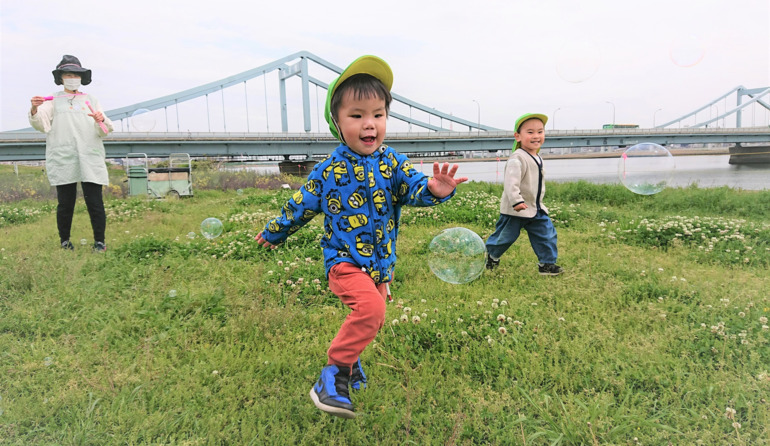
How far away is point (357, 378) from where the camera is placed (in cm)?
289

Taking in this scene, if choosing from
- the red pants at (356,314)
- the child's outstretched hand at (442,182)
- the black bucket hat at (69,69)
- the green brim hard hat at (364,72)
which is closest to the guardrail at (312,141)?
the black bucket hat at (69,69)

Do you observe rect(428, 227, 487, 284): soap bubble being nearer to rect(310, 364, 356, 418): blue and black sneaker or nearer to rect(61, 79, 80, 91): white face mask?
rect(310, 364, 356, 418): blue and black sneaker

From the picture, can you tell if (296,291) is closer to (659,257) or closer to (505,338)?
(505,338)

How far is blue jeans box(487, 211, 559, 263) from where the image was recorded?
204 inches

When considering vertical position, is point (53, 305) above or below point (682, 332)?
above

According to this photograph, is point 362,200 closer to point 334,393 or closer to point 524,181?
point 334,393

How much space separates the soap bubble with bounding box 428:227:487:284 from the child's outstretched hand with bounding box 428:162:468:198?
138 centimetres

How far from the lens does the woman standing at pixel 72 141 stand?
592 centimetres

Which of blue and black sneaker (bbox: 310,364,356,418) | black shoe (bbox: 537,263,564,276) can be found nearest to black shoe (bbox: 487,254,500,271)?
black shoe (bbox: 537,263,564,276)

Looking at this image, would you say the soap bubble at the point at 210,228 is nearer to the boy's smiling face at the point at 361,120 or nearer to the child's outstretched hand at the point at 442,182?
the boy's smiling face at the point at 361,120

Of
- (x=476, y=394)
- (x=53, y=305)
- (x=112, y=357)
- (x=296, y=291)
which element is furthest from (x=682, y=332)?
(x=53, y=305)

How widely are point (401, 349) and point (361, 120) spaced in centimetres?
178

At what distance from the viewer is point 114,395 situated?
107 inches

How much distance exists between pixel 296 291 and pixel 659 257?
15.3 feet
